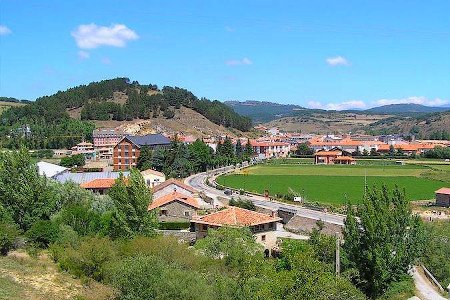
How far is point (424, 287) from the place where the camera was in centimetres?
3209

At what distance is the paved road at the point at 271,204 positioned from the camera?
50.6 meters

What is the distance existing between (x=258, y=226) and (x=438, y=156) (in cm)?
9948

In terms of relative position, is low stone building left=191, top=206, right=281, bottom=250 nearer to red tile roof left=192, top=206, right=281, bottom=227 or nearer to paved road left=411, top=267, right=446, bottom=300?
red tile roof left=192, top=206, right=281, bottom=227

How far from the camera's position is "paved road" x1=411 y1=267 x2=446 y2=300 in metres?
30.3

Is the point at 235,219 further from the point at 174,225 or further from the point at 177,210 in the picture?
the point at 177,210

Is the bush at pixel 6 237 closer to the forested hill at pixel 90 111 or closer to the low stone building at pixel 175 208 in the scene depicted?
the low stone building at pixel 175 208

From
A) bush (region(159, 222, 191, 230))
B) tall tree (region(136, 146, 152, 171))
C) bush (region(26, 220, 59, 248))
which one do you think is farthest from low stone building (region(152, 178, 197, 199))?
tall tree (region(136, 146, 152, 171))

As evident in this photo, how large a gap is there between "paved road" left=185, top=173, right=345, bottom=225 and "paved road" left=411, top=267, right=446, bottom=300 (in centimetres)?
1244

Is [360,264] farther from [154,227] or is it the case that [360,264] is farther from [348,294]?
[154,227]

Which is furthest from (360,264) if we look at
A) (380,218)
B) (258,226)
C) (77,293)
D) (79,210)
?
(79,210)

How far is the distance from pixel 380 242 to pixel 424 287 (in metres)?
5.56

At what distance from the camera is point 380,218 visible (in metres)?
29.1

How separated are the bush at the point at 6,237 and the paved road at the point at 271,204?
27.0 metres

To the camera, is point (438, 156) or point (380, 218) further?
point (438, 156)
